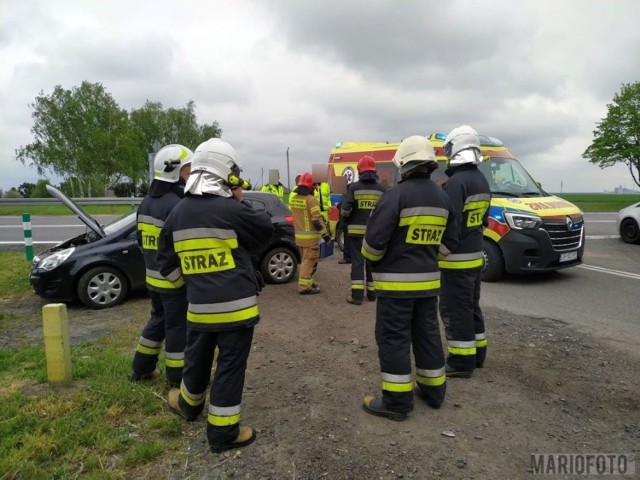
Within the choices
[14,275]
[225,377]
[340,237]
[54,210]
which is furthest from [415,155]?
[54,210]

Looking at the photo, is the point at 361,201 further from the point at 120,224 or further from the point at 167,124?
the point at 167,124

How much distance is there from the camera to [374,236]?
3193mm

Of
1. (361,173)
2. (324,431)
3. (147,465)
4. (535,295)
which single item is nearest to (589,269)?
(535,295)

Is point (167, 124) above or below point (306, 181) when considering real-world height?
above

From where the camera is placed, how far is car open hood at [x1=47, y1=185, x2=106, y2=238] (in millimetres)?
5520

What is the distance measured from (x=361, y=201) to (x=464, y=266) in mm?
2639

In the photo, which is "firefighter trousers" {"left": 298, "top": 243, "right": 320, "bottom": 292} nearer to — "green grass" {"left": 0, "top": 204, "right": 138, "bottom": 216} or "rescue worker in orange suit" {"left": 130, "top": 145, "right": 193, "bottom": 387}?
"rescue worker in orange suit" {"left": 130, "top": 145, "right": 193, "bottom": 387}

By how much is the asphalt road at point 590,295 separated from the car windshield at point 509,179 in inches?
59.8

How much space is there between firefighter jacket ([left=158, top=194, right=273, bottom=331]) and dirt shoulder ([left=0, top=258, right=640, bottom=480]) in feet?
2.81

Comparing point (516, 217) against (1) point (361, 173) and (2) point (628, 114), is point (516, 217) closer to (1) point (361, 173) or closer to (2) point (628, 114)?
(1) point (361, 173)

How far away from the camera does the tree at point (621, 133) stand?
3023 centimetres

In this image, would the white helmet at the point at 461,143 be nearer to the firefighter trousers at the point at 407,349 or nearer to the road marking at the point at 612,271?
the firefighter trousers at the point at 407,349

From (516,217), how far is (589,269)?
2745 mm
